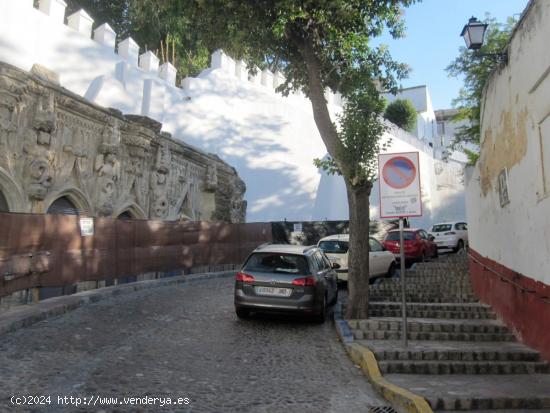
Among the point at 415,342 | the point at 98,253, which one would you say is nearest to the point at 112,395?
the point at 415,342

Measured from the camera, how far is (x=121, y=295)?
1140cm

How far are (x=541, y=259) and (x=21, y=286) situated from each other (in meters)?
8.50

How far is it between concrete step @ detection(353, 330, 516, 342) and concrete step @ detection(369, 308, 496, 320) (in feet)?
4.55

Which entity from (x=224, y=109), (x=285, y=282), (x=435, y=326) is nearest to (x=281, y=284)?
(x=285, y=282)

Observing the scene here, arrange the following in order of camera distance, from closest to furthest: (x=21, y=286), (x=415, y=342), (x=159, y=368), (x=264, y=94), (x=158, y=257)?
(x=159, y=368)
(x=415, y=342)
(x=21, y=286)
(x=158, y=257)
(x=264, y=94)

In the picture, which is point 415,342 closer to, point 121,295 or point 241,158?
point 121,295

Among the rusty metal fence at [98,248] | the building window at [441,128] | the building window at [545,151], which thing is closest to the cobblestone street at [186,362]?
the rusty metal fence at [98,248]

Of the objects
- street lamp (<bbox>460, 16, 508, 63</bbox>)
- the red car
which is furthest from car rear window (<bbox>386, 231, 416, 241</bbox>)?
street lamp (<bbox>460, 16, 508, 63</bbox>)

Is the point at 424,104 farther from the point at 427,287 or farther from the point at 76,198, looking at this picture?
the point at 76,198

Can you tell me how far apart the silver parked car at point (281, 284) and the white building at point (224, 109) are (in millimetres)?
16181

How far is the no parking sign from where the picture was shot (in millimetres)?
6898

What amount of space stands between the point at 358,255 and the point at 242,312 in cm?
243

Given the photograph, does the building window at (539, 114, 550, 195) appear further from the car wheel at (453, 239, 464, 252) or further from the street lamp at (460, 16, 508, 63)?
the car wheel at (453, 239, 464, 252)

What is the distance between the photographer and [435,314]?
913 cm
